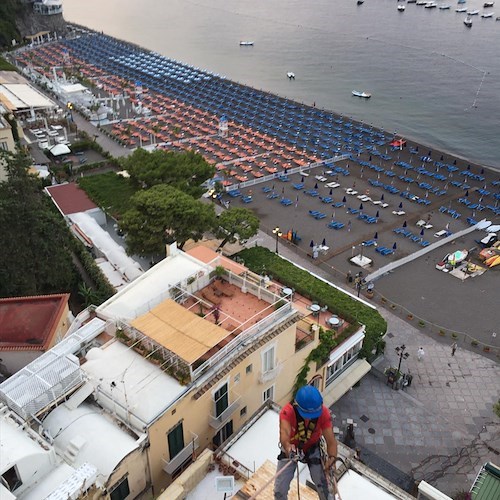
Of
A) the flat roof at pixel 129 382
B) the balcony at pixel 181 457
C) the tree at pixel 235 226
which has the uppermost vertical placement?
the flat roof at pixel 129 382

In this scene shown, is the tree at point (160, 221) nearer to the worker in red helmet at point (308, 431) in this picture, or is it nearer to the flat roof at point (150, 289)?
the flat roof at point (150, 289)

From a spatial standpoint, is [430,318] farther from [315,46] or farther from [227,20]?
[227,20]

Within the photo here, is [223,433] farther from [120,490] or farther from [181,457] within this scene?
[120,490]

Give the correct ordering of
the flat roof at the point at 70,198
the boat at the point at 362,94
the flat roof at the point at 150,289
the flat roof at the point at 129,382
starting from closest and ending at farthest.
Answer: the flat roof at the point at 129,382, the flat roof at the point at 150,289, the flat roof at the point at 70,198, the boat at the point at 362,94

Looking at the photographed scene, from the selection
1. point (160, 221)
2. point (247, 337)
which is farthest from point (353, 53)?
point (247, 337)

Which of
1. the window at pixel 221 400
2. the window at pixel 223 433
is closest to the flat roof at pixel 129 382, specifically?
the window at pixel 221 400
